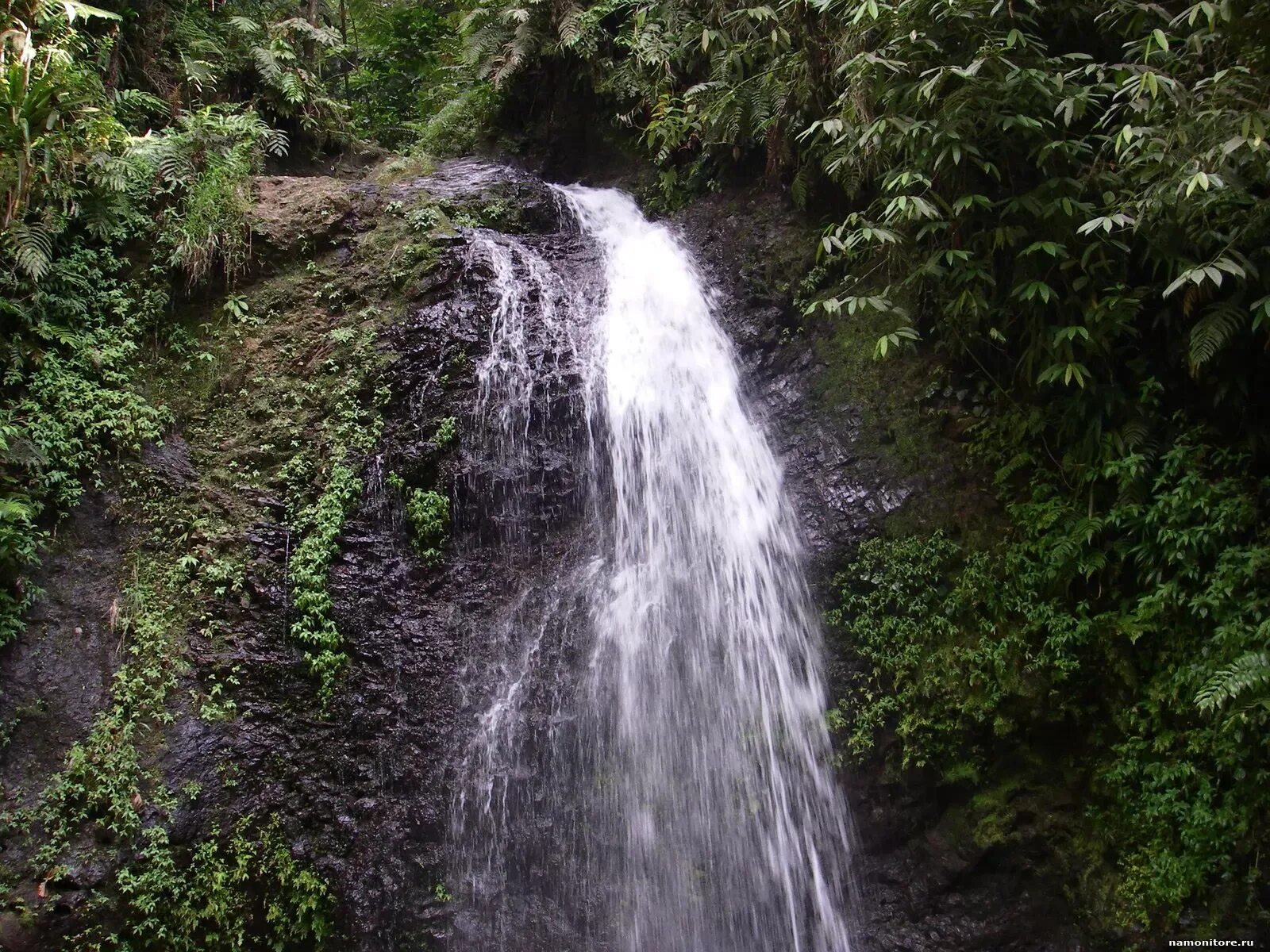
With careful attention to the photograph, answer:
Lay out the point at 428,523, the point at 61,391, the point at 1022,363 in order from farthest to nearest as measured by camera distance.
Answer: the point at 428,523, the point at 61,391, the point at 1022,363

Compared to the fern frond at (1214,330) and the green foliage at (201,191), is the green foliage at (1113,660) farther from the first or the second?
the green foliage at (201,191)

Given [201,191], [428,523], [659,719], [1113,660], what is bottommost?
[1113,660]

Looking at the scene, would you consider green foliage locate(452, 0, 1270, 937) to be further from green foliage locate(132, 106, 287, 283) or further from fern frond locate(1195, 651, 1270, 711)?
green foliage locate(132, 106, 287, 283)

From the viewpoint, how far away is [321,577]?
5355 mm

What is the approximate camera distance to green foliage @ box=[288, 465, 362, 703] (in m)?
5.14

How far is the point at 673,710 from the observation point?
16.6 ft

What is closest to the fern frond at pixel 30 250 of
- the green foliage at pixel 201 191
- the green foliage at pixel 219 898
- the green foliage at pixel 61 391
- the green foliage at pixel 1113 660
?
the green foliage at pixel 61 391

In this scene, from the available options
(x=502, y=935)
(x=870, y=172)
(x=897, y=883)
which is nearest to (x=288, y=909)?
(x=502, y=935)

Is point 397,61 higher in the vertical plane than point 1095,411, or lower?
higher

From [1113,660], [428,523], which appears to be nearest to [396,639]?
[428,523]

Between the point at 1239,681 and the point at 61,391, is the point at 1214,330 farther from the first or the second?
the point at 61,391

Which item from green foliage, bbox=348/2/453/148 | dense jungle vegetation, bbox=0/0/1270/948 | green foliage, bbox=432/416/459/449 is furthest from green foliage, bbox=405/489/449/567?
green foliage, bbox=348/2/453/148

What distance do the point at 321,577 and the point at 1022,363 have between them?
16.7ft

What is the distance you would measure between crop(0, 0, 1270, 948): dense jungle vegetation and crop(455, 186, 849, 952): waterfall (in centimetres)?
55
